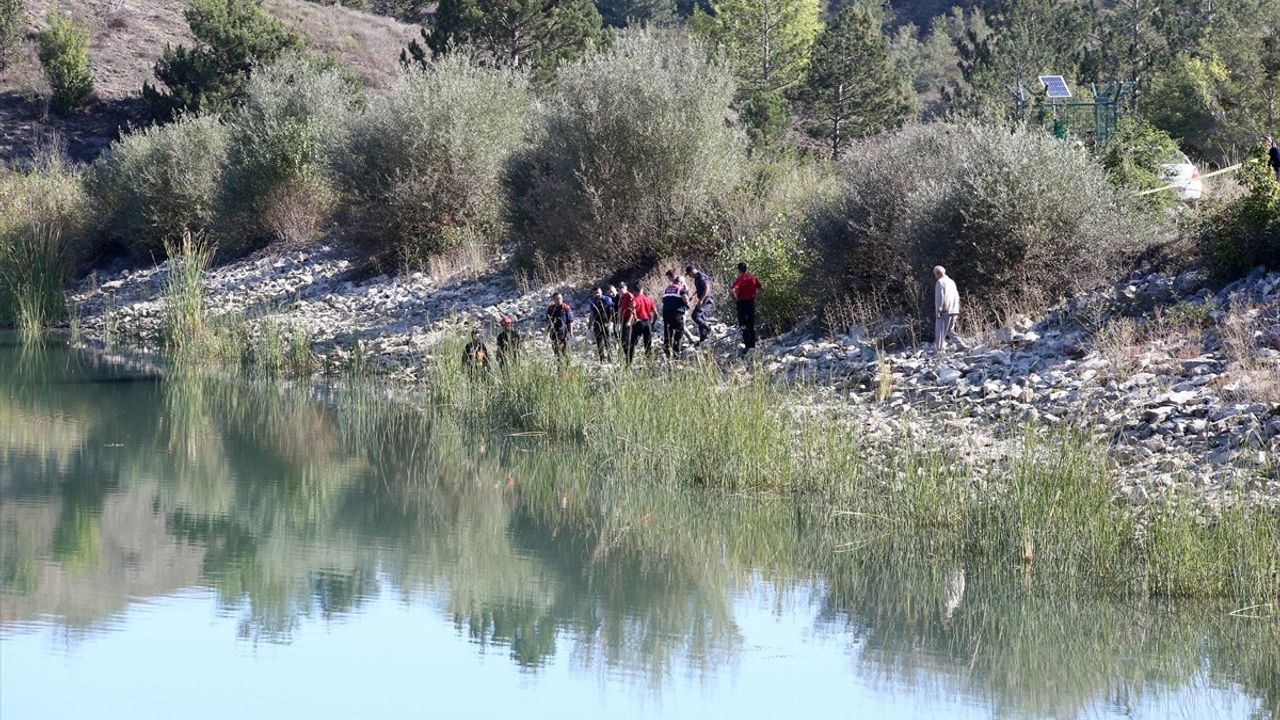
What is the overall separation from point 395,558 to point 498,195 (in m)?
22.4

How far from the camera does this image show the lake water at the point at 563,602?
1052 cm

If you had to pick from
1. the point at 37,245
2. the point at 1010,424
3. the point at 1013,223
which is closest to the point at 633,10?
the point at 37,245

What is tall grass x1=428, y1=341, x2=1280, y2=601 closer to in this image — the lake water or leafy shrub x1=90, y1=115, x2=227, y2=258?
the lake water

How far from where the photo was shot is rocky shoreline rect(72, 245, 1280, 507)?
51.4ft

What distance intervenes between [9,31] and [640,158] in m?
42.3

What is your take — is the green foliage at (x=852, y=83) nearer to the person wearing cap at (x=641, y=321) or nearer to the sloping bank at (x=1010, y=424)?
the sloping bank at (x=1010, y=424)

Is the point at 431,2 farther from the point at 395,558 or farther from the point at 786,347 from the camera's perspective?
the point at 395,558

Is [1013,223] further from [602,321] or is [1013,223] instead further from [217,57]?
[217,57]

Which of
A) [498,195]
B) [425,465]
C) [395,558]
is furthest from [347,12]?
[395,558]

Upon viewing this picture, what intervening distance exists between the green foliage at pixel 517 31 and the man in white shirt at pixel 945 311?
28.3 m

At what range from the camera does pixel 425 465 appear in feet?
63.0

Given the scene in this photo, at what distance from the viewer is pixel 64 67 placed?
6188 cm

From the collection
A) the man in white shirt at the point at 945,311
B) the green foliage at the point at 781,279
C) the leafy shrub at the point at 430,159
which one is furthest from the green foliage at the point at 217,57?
the man in white shirt at the point at 945,311

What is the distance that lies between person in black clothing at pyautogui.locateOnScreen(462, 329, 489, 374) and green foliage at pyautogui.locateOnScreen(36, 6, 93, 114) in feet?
148
